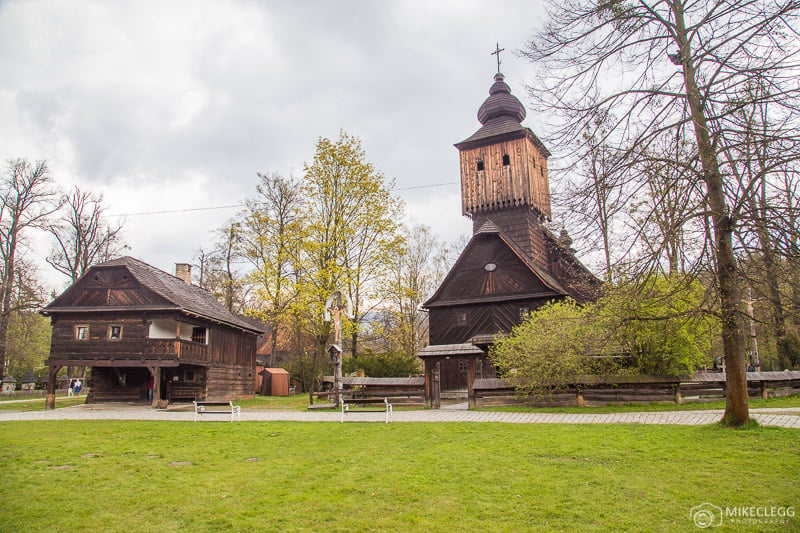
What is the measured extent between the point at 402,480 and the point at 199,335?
21682 mm

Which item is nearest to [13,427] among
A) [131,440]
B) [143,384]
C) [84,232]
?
[131,440]

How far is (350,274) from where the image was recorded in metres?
27.7

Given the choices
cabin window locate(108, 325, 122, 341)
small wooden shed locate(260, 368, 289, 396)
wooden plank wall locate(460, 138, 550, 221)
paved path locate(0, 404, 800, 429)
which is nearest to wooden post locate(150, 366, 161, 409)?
cabin window locate(108, 325, 122, 341)

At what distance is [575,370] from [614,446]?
771 centimetres

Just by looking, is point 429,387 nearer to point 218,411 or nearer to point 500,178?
point 218,411

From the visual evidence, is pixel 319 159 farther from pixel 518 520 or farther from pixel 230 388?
pixel 518 520


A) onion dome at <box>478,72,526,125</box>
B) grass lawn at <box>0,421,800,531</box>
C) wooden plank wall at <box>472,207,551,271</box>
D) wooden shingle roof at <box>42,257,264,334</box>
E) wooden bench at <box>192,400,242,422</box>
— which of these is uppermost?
onion dome at <box>478,72,526,125</box>

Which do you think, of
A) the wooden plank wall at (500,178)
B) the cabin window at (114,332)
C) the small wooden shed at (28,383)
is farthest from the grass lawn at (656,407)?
the small wooden shed at (28,383)

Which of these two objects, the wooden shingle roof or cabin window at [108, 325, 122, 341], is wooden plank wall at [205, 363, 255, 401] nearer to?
the wooden shingle roof

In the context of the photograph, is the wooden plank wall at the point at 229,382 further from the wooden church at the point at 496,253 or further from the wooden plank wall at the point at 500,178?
the wooden plank wall at the point at 500,178

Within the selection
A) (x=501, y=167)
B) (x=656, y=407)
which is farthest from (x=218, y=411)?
(x=501, y=167)

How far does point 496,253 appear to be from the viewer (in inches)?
1076

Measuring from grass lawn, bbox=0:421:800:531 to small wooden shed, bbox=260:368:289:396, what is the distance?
20.1 m

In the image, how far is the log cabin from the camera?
23312 mm
